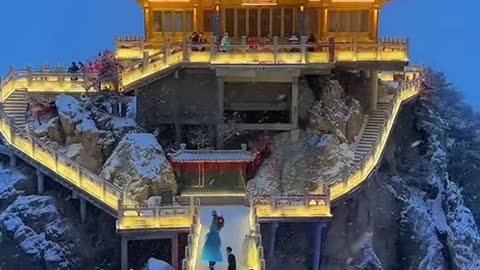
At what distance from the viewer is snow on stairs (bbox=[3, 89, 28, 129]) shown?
29281mm

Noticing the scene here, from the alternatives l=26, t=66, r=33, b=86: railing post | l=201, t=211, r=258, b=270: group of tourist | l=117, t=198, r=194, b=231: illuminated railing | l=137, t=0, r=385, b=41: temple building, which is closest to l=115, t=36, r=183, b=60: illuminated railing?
l=137, t=0, r=385, b=41: temple building

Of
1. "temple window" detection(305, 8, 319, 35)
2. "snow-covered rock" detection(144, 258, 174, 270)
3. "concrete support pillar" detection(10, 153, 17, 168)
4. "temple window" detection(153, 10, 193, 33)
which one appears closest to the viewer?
"snow-covered rock" detection(144, 258, 174, 270)

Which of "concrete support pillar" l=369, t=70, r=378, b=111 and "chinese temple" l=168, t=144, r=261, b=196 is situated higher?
"concrete support pillar" l=369, t=70, r=378, b=111

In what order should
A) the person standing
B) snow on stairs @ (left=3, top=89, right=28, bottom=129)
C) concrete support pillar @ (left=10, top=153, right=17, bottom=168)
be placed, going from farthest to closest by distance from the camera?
snow on stairs @ (left=3, top=89, right=28, bottom=129) → concrete support pillar @ (left=10, top=153, right=17, bottom=168) → the person standing

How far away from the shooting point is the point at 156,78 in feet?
93.5

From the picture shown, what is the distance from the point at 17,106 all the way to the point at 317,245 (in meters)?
11.7

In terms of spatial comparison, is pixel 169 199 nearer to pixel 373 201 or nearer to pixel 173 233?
pixel 173 233

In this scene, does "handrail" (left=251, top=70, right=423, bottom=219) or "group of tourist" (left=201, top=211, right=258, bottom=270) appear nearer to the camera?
"group of tourist" (left=201, top=211, right=258, bottom=270)


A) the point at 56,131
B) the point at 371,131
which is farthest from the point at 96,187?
the point at 371,131

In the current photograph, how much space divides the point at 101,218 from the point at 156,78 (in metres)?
5.04

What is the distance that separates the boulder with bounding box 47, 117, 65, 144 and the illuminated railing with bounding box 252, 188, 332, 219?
7414 mm

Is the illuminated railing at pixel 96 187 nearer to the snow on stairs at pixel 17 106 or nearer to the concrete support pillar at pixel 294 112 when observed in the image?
the snow on stairs at pixel 17 106

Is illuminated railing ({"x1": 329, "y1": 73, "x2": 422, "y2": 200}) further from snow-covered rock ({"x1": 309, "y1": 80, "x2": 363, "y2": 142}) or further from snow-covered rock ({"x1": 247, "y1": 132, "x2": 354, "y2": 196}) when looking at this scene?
snow-covered rock ({"x1": 309, "y1": 80, "x2": 363, "y2": 142})

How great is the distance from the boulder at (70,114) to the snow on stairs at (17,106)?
1.58 m
